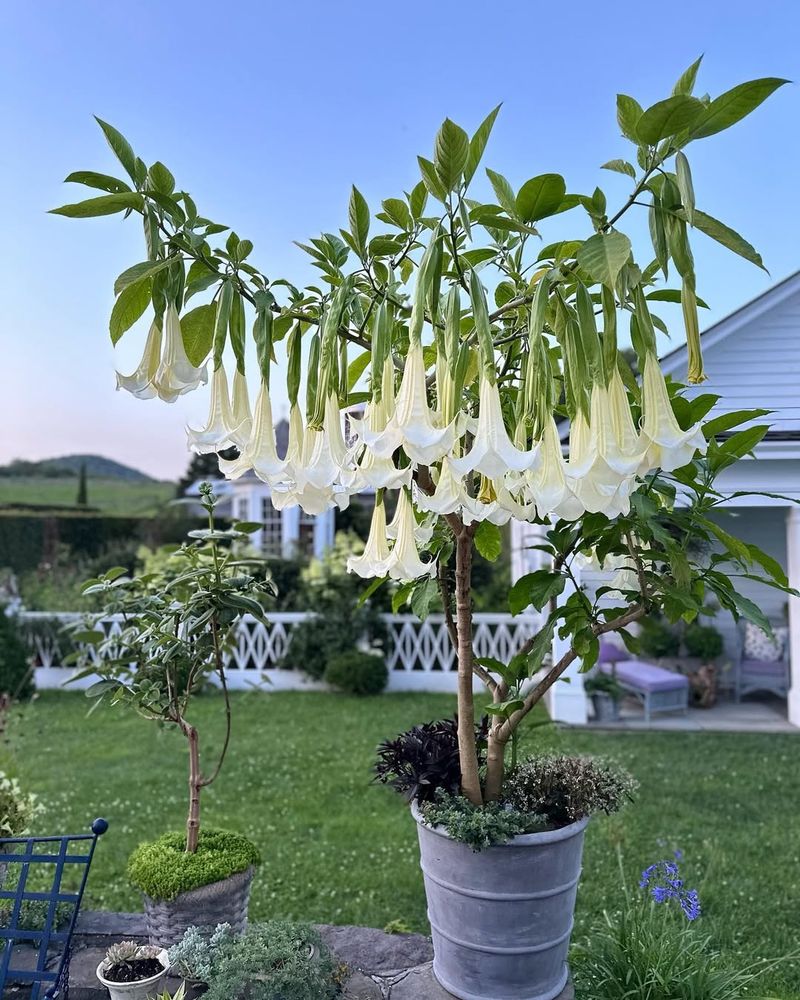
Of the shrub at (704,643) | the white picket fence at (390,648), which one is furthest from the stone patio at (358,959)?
Result: the shrub at (704,643)

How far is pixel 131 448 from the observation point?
24703 mm

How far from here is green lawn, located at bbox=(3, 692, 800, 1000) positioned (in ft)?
9.73

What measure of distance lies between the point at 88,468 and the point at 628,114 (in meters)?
25.8

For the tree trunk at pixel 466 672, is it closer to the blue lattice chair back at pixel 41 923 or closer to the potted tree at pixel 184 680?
the potted tree at pixel 184 680

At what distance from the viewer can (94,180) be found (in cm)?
110

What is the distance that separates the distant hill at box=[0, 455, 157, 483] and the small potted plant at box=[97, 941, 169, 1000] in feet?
72.7

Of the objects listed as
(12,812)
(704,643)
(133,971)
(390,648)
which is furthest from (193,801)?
(704,643)

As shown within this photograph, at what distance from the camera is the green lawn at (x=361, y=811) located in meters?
2.97

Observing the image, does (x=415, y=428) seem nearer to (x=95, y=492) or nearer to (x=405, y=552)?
(x=405, y=552)

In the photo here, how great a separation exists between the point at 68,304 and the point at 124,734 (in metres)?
3.73

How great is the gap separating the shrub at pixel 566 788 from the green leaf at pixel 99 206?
1714mm

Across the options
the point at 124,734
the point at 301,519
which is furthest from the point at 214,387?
the point at 301,519

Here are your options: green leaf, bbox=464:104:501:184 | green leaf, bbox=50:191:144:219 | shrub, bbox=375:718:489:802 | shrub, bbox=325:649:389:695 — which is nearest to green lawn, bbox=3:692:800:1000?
shrub, bbox=325:649:389:695

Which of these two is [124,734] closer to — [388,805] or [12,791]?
[388,805]
